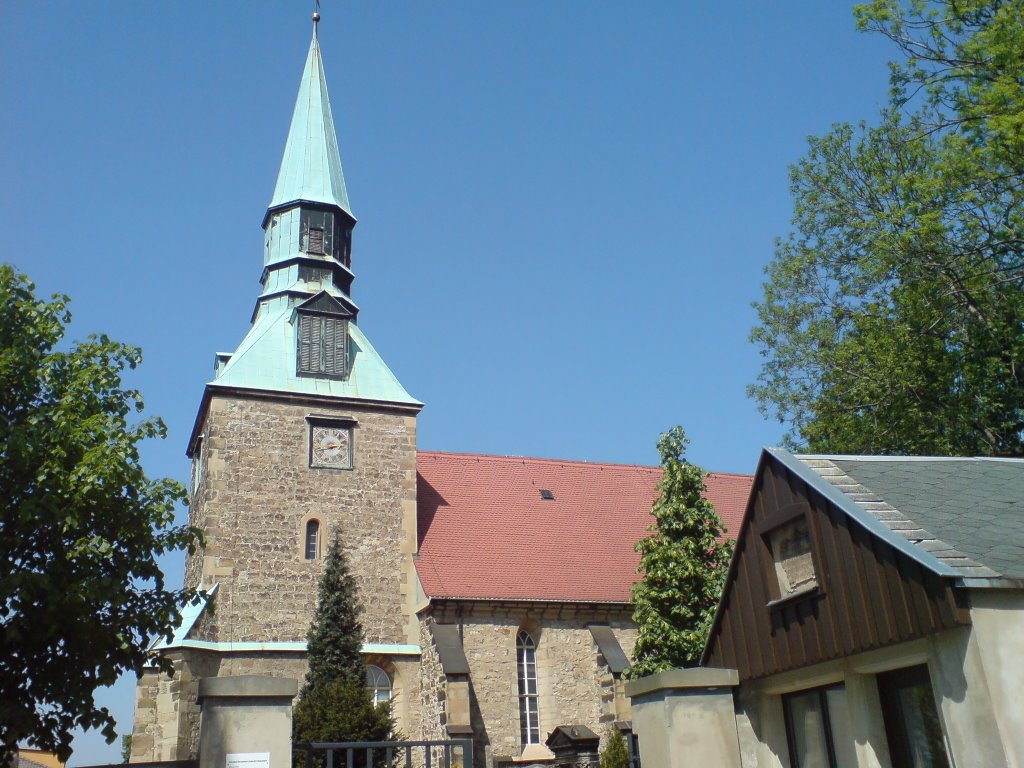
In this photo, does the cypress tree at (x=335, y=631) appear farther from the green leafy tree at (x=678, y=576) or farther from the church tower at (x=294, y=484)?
the green leafy tree at (x=678, y=576)

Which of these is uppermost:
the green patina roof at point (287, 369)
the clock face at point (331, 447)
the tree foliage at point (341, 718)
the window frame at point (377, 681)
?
the green patina roof at point (287, 369)

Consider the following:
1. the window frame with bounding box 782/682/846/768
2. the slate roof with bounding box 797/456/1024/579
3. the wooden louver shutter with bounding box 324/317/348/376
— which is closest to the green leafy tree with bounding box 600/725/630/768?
the window frame with bounding box 782/682/846/768

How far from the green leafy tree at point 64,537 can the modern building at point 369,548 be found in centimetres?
774

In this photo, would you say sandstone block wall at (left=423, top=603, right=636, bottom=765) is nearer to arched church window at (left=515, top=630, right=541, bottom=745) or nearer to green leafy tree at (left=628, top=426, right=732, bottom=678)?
arched church window at (left=515, top=630, right=541, bottom=745)

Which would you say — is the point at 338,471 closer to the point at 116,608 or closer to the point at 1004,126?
the point at 116,608

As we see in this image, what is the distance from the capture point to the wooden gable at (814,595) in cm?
713

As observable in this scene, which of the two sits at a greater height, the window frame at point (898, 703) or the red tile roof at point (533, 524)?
the red tile roof at point (533, 524)

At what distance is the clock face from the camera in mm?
22969

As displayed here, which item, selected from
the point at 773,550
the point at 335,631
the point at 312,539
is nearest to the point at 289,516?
the point at 312,539

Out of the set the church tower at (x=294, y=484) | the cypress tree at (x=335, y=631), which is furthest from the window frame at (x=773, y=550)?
the church tower at (x=294, y=484)

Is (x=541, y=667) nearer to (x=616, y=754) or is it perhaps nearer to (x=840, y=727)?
(x=616, y=754)

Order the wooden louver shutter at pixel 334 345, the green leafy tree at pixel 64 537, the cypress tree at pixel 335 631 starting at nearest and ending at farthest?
1. the green leafy tree at pixel 64 537
2. the cypress tree at pixel 335 631
3. the wooden louver shutter at pixel 334 345

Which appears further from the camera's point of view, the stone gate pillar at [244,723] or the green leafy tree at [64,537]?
the green leafy tree at [64,537]

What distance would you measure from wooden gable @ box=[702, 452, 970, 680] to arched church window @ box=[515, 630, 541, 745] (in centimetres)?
1224
